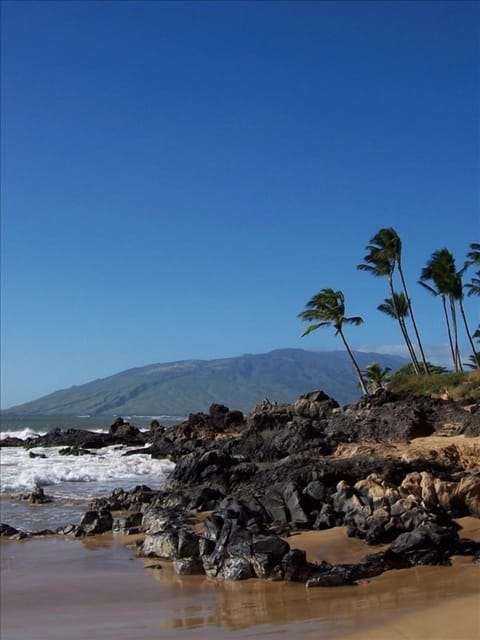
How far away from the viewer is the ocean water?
51.5 ft

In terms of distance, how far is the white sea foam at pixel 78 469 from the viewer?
872 inches

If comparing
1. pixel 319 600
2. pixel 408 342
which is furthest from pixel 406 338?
pixel 319 600

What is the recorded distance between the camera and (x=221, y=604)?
8.20 m

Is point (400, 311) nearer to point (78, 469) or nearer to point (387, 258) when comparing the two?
point (387, 258)

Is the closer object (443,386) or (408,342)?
(443,386)

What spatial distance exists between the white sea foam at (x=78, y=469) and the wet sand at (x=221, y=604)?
10701mm

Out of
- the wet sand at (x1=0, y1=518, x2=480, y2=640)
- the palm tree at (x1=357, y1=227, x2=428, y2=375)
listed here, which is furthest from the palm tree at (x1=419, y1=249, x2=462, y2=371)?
the wet sand at (x1=0, y1=518, x2=480, y2=640)

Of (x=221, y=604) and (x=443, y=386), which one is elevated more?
(x=443, y=386)

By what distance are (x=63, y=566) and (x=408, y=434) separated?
14104 mm

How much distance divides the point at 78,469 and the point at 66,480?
2.02 metres

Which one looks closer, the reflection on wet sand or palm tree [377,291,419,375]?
the reflection on wet sand

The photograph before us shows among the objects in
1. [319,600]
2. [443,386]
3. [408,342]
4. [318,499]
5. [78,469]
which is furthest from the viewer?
[408,342]

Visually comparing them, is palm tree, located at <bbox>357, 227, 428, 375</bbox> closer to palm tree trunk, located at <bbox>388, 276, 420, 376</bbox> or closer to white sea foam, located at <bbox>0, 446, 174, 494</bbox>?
palm tree trunk, located at <bbox>388, 276, 420, 376</bbox>

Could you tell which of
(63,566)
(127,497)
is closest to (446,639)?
(63,566)
